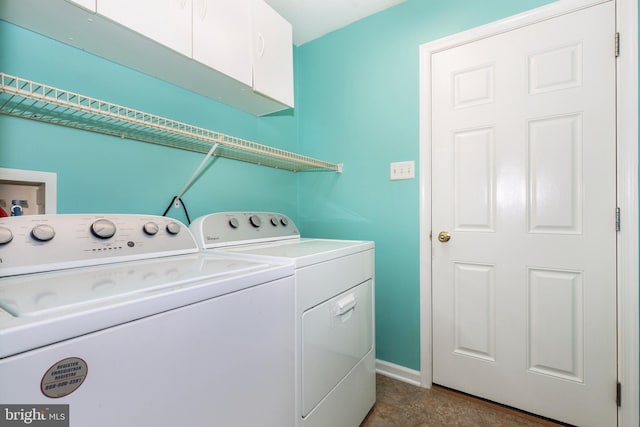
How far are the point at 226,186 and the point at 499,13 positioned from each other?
1876mm

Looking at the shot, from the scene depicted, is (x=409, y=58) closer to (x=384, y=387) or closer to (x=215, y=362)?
(x=215, y=362)

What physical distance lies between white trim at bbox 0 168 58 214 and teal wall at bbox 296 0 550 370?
1566mm

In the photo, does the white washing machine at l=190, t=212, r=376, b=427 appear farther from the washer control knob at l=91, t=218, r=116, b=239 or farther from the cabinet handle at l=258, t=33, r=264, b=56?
the cabinet handle at l=258, t=33, r=264, b=56

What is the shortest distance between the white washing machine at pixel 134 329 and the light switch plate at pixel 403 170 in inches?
47.7

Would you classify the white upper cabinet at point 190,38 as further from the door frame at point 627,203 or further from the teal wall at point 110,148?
the door frame at point 627,203

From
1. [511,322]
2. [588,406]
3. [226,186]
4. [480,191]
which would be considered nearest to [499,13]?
[480,191]

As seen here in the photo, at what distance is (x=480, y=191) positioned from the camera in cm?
164

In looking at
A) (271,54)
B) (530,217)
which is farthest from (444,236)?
(271,54)

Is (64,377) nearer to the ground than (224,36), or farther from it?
nearer to the ground

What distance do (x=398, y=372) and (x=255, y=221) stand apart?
1387 millimetres

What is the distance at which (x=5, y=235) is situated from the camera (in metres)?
0.77

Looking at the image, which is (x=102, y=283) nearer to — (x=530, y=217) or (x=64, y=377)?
(x=64, y=377)

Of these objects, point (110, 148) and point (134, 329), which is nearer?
point (134, 329)

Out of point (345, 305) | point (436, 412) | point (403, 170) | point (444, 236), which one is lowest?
point (436, 412)
